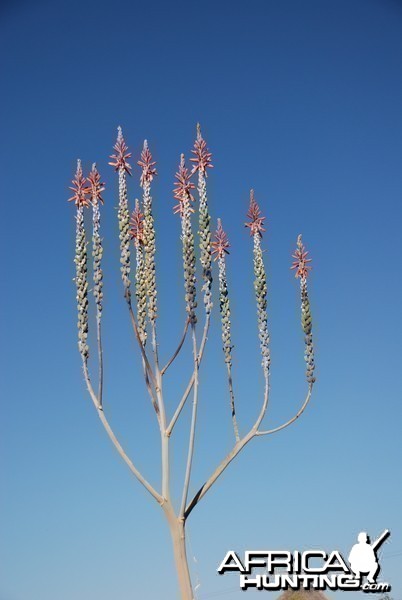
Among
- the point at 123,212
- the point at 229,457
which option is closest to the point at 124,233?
the point at 123,212

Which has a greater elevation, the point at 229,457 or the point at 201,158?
the point at 201,158

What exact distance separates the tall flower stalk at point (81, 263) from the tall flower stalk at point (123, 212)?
63 centimetres

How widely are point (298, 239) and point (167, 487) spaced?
17.1ft

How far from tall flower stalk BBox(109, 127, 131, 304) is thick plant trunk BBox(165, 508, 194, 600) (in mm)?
3732

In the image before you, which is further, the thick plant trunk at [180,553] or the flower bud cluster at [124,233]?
the flower bud cluster at [124,233]

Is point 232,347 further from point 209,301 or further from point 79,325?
point 79,325

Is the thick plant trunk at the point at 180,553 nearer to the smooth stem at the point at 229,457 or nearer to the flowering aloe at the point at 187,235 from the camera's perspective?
the smooth stem at the point at 229,457

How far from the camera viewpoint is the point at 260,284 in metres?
14.0

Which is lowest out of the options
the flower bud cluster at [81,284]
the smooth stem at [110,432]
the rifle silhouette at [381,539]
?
the rifle silhouette at [381,539]

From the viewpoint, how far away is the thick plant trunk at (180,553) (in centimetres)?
1227

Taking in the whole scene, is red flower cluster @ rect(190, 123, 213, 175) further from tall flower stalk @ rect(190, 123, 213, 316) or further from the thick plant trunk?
the thick plant trunk

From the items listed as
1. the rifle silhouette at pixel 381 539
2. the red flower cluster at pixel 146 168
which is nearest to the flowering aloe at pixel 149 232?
the red flower cluster at pixel 146 168

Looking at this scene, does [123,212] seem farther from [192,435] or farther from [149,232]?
[192,435]

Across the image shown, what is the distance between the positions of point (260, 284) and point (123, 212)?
2.73 metres
